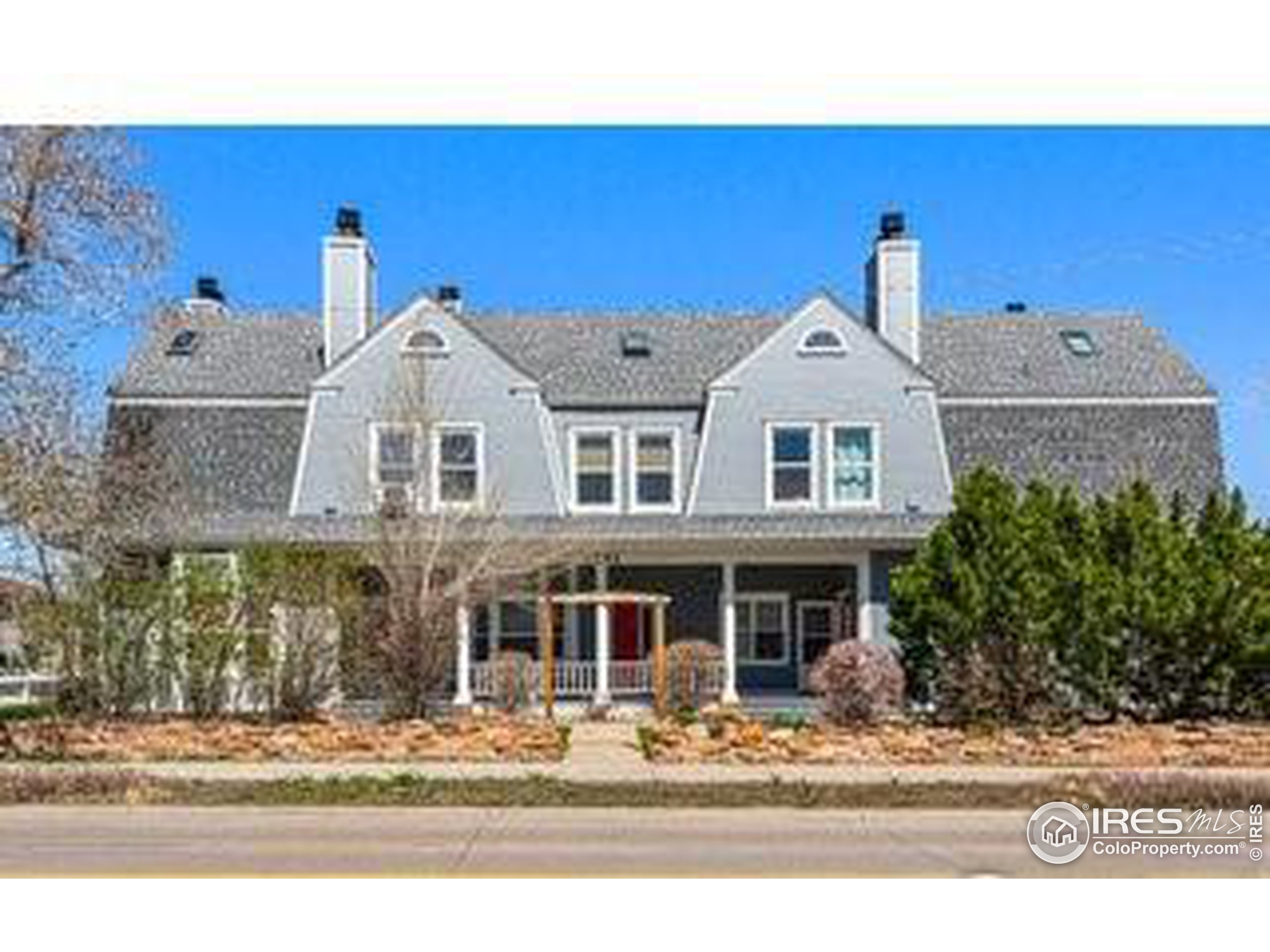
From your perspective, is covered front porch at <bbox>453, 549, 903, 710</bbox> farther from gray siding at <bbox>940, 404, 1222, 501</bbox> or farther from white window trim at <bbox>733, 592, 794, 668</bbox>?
gray siding at <bbox>940, 404, 1222, 501</bbox>

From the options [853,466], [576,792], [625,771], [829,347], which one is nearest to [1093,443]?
[853,466]

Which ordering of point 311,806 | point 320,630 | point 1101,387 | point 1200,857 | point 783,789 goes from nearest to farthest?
1. point 1200,857
2. point 311,806
3. point 783,789
4. point 320,630
5. point 1101,387

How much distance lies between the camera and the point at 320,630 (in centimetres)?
2217

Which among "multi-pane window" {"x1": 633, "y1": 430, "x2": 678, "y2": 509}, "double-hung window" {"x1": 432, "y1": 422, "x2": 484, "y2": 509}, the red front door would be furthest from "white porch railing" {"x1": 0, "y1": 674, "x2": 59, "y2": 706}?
"multi-pane window" {"x1": 633, "y1": 430, "x2": 678, "y2": 509}

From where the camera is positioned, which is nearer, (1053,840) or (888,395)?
(1053,840)

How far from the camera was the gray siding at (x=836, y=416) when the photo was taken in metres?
31.1

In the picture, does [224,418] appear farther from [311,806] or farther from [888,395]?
[311,806]

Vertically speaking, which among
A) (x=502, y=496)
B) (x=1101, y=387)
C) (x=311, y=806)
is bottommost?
(x=311, y=806)

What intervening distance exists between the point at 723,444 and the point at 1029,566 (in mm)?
9029

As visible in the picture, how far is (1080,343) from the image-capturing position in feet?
112

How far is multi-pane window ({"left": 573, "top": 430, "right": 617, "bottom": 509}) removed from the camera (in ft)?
104

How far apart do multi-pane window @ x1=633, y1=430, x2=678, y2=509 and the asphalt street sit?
55.1 feet

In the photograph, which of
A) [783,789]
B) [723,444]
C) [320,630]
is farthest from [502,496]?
[783,789]

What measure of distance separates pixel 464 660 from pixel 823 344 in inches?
318
